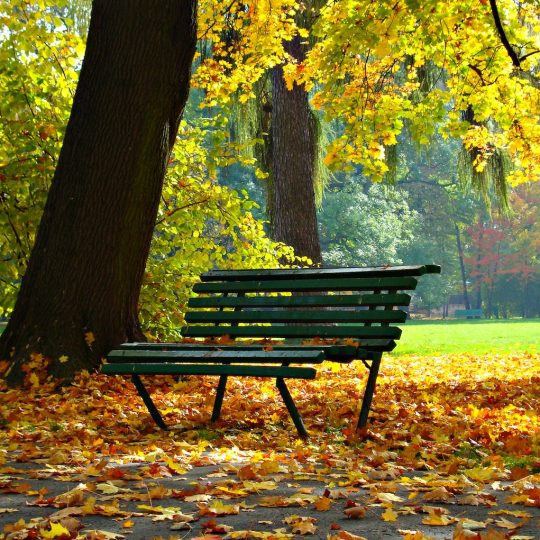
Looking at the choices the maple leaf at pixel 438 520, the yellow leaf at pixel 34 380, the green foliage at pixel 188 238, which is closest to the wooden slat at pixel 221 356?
the yellow leaf at pixel 34 380

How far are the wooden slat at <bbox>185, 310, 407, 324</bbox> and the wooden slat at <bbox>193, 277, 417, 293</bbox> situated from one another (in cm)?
15

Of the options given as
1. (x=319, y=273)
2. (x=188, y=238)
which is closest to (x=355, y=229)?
(x=188, y=238)

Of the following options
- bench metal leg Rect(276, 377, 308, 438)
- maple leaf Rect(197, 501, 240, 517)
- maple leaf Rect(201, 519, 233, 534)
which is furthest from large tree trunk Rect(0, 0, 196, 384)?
maple leaf Rect(201, 519, 233, 534)

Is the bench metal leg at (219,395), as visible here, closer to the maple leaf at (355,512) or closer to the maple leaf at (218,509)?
the maple leaf at (218,509)

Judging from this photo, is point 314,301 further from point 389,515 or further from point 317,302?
point 389,515

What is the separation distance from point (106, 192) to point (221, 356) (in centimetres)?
227

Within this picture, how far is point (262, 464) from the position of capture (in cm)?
417

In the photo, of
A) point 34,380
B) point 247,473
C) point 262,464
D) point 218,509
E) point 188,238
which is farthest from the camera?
point 188,238

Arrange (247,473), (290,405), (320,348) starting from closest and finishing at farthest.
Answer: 1. (247,473)
2. (320,348)
3. (290,405)

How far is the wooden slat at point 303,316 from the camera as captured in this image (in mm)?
5348

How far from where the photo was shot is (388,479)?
4.07 meters

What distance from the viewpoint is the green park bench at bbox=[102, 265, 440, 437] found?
4961 millimetres

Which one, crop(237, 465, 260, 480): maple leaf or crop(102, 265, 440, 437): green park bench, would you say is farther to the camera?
crop(102, 265, 440, 437): green park bench

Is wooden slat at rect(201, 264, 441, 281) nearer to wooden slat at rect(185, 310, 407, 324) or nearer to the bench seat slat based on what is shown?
wooden slat at rect(185, 310, 407, 324)
